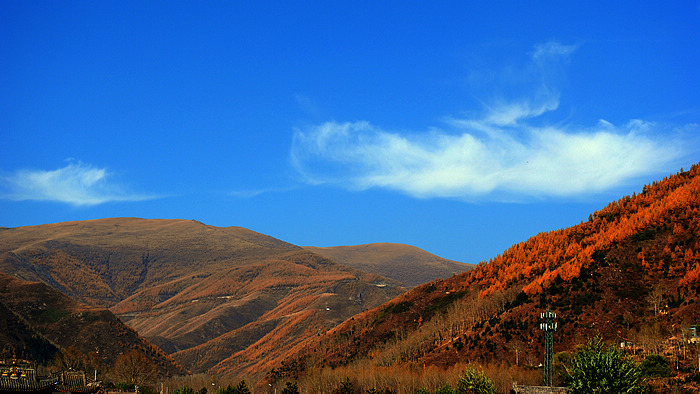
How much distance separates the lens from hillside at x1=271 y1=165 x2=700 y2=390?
9288 cm

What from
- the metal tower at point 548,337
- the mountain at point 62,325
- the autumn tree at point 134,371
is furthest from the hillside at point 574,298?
the mountain at point 62,325

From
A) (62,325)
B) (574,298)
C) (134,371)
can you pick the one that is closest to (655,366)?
(574,298)

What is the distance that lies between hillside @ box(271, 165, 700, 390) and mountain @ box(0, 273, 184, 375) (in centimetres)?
4342

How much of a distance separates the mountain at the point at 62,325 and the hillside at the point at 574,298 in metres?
43.4

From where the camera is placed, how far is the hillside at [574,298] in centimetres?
9288

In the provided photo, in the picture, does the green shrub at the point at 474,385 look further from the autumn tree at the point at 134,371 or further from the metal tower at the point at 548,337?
the autumn tree at the point at 134,371

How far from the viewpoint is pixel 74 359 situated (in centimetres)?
12975

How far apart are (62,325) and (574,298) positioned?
123 meters

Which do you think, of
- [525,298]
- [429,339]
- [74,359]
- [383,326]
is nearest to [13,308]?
[74,359]

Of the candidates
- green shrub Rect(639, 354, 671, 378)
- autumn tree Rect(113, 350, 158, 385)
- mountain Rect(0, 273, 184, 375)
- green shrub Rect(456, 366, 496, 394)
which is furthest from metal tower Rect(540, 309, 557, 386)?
mountain Rect(0, 273, 184, 375)

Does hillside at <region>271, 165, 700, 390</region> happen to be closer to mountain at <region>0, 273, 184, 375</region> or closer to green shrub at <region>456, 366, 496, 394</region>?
green shrub at <region>456, 366, 496, 394</region>

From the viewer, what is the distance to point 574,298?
4050 inches

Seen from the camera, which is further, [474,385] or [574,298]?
[574,298]

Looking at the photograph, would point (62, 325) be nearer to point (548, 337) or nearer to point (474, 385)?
point (474, 385)
